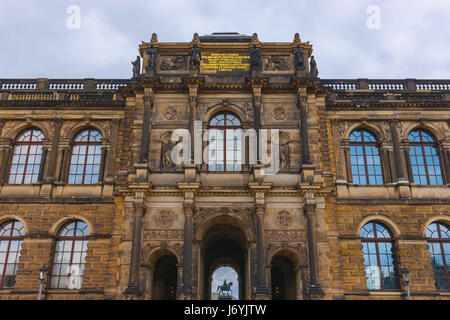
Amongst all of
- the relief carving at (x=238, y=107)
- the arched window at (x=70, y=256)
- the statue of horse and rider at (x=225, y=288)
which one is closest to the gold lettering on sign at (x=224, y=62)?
the relief carving at (x=238, y=107)

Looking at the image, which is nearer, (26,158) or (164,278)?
(164,278)

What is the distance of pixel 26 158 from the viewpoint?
23531mm

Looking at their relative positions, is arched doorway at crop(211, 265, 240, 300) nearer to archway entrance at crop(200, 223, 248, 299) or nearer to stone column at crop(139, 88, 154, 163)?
archway entrance at crop(200, 223, 248, 299)

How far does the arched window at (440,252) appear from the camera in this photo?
20.8 meters

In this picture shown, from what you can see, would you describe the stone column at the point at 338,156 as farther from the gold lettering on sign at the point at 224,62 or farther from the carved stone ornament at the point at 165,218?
the carved stone ornament at the point at 165,218

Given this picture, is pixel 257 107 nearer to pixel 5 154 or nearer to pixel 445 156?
pixel 445 156

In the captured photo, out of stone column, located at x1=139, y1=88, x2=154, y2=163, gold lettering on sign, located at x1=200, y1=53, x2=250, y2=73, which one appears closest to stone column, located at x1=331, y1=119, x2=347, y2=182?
gold lettering on sign, located at x1=200, y1=53, x2=250, y2=73

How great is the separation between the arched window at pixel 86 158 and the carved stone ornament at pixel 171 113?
4574 mm

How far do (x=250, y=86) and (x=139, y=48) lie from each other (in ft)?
22.0

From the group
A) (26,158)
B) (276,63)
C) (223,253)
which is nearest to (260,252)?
(223,253)

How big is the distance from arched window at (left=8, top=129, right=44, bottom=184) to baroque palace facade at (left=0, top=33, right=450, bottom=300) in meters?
0.08

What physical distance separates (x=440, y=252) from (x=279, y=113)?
426 inches

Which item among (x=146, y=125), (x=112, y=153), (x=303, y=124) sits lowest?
(x=112, y=153)
